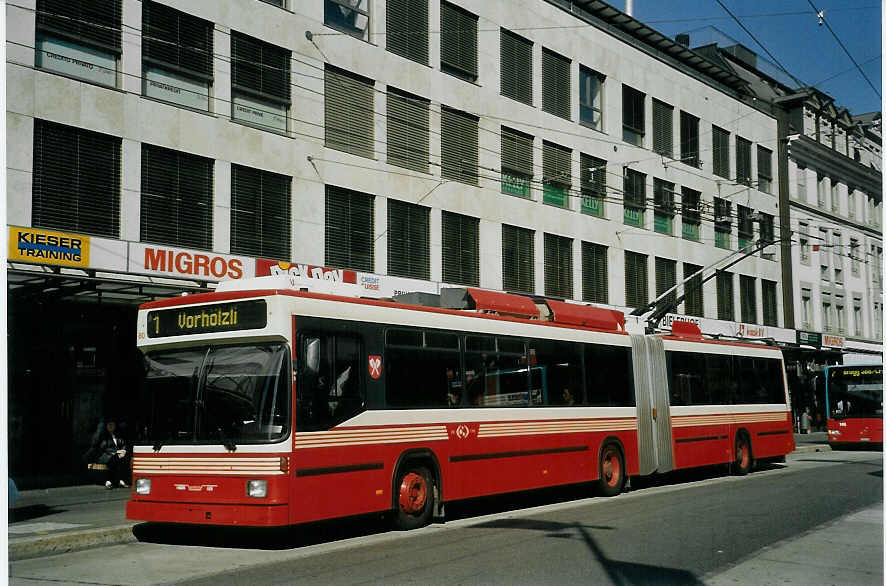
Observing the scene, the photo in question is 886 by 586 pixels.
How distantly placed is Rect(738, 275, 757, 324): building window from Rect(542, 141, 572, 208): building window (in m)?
14.3

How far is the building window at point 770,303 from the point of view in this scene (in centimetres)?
4678

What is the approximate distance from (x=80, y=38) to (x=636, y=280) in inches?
933

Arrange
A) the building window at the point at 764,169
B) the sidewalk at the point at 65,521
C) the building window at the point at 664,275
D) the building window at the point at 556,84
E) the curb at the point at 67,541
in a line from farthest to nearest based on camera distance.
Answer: the building window at the point at 764,169 → the building window at the point at 664,275 → the building window at the point at 556,84 → the sidewalk at the point at 65,521 → the curb at the point at 67,541

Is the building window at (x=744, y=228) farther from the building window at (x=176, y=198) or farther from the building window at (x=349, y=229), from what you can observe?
the building window at (x=176, y=198)

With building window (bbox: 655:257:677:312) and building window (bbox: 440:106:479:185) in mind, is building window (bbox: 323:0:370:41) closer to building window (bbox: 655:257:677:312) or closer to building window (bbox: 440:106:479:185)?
building window (bbox: 440:106:479:185)

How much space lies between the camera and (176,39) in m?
21.5

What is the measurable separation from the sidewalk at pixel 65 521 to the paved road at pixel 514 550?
297 millimetres

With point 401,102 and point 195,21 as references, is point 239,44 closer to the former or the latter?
point 195,21

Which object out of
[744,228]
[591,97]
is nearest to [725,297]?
[744,228]

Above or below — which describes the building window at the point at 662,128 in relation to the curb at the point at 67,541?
above

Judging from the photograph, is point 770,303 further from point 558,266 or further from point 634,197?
point 558,266

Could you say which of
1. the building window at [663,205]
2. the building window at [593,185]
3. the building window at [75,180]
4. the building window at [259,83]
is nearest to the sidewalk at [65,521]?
the building window at [75,180]

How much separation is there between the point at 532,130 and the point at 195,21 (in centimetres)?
1303

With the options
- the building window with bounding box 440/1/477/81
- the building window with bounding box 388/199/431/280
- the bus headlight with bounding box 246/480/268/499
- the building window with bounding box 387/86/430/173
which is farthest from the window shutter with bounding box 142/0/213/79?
the bus headlight with bounding box 246/480/268/499
